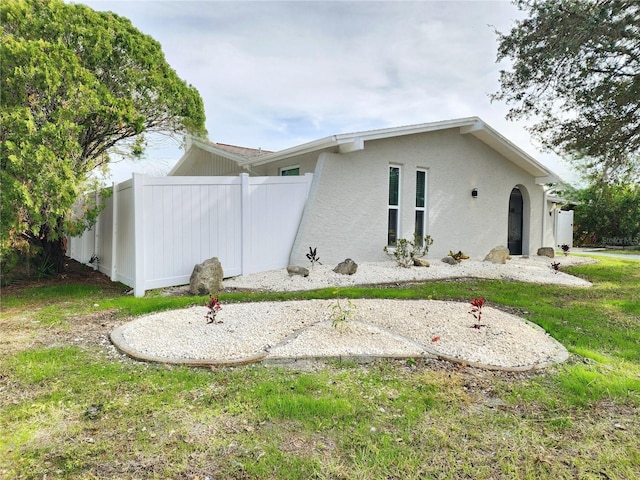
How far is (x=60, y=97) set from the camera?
617cm

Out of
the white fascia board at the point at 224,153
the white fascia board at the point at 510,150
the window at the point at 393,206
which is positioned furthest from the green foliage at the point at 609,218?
the white fascia board at the point at 224,153

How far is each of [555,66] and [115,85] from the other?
959 cm

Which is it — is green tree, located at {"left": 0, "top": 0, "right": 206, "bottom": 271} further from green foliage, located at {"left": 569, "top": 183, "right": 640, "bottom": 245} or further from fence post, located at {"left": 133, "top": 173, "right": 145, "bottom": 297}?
green foliage, located at {"left": 569, "top": 183, "right": 640, "bottom": 245}

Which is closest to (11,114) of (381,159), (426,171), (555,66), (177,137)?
(177,137)

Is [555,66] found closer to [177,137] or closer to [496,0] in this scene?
[496,0]

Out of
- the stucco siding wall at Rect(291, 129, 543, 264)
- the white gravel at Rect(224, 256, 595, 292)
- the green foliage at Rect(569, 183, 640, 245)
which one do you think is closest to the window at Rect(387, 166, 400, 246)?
the stucco siding wall at Rect(291, 129, 543, 264)

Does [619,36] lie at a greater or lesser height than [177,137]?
greater

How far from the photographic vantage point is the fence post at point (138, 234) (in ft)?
20.8

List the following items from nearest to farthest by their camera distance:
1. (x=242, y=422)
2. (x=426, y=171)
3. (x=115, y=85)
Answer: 1. (x=242, y=422)
2. (x=115, y=85)
3. (x=426, y=171)

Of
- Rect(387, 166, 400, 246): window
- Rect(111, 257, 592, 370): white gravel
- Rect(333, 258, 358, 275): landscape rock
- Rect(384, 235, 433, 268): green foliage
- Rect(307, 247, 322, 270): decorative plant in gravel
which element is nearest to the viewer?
Rect(111, 257, 592, 370): white gravel

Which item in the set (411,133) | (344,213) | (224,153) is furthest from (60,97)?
(411,133)

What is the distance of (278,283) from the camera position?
732 centimetres

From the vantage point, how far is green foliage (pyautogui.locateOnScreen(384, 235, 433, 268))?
9391mm

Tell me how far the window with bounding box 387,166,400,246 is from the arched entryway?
6.13m
